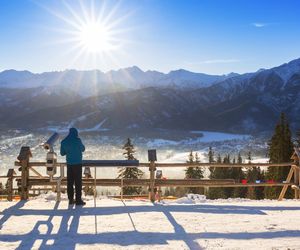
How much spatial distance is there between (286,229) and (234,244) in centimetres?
177

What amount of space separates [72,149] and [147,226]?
3.87m

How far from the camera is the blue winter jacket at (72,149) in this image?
1291 centimetres

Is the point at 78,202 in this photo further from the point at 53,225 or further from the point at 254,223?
the point at 254,223

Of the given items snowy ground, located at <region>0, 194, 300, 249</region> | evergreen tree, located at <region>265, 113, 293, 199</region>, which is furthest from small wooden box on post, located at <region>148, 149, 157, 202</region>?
evergreen tree, located at <region>265, 113, 293, 199</region>

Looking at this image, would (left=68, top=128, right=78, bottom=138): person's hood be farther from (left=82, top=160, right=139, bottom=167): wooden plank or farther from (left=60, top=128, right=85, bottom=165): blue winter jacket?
(left=82, top=160, right=139, bottom=167): wooden plank

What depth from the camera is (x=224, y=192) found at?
68.2 meters

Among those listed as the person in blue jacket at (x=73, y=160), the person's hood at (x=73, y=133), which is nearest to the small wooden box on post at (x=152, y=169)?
the person in blue jacket at (x=73, y=160)

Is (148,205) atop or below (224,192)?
atop

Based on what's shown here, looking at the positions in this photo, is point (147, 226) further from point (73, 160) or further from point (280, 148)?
point (280, 148)

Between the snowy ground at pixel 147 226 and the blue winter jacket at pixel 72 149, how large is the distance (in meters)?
1.33

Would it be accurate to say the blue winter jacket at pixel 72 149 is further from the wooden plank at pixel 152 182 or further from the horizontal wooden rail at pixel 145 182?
the wooden plank at pixel 152 182

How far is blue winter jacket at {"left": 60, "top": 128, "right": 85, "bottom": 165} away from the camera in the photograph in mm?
12914

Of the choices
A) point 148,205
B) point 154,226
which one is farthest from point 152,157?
point 154,226

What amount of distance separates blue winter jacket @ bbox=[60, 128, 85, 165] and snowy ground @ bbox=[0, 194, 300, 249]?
1333mm
